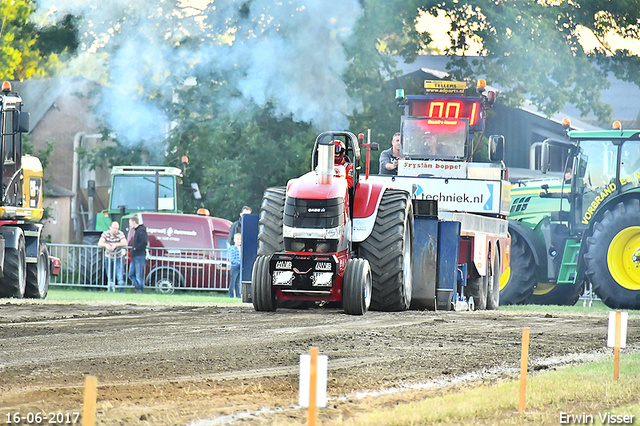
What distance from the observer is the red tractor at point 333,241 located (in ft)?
41.9

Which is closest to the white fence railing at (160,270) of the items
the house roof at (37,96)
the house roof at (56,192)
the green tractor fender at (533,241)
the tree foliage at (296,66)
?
the tree foliage at (296,66)

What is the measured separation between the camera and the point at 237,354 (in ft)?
29.7

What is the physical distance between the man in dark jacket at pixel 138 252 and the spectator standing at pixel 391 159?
741 cm

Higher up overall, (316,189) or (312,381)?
(316,189)

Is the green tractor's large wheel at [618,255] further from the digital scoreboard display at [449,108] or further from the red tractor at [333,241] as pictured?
the red tractor at [333,241]

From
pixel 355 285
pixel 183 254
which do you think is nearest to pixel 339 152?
pixel 355 285

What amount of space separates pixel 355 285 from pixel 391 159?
610 centimetres

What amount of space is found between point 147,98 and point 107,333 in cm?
1648

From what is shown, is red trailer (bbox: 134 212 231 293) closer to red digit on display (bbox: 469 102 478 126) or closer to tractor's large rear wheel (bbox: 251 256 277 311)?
red digit on display (bbox: 469 102 478 126)

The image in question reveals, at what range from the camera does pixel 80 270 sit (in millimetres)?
25406

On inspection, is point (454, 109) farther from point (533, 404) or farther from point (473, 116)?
point (533, 404)

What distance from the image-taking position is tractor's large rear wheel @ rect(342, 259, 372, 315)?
12.8 metres

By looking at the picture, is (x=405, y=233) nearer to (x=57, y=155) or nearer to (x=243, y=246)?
(x=243, y=246)

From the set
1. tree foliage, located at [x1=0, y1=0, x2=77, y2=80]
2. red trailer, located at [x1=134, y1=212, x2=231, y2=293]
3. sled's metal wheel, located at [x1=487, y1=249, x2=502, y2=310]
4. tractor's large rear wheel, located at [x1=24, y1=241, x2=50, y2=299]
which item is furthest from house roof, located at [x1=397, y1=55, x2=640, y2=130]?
tractor's large rear wheel, located at [x1=24, y1=241, x2=50, y2=299]
